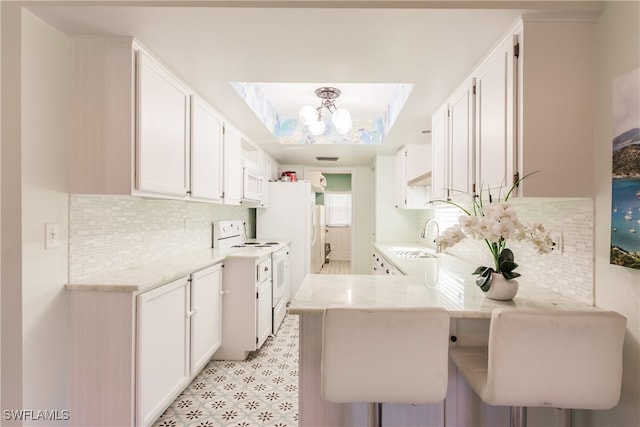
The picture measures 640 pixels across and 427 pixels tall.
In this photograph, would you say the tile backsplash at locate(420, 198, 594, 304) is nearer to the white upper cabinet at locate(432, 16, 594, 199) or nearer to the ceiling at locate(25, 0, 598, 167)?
the white upper cabinet at locate(432, 16, 594, 199)

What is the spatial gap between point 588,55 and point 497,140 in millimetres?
470

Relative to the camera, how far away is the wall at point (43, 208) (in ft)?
4.21

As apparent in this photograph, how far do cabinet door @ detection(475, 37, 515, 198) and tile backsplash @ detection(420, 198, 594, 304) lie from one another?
17cm

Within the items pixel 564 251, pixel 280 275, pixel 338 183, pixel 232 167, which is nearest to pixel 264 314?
pixel 280 275

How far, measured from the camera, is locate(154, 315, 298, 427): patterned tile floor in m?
1.80

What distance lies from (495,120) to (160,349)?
2.16m

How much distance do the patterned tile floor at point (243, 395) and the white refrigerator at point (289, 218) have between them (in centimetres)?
156

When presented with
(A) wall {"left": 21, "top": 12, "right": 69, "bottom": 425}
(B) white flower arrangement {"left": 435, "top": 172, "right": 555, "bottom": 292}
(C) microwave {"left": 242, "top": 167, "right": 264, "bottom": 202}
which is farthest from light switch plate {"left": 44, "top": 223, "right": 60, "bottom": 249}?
(B) white flower arrangement {"left": 435, "top": 172, "right": 555, "bottom": 292}

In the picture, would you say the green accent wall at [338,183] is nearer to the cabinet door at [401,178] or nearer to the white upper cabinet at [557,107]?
the cabinet door at [401,178]

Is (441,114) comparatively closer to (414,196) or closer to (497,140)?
(497,140)

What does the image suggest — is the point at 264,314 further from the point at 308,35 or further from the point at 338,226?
the point at 338,226

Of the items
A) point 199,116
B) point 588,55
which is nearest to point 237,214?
point 199,116

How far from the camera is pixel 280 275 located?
Answer: 3.37m

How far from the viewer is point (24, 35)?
1.28 meters
